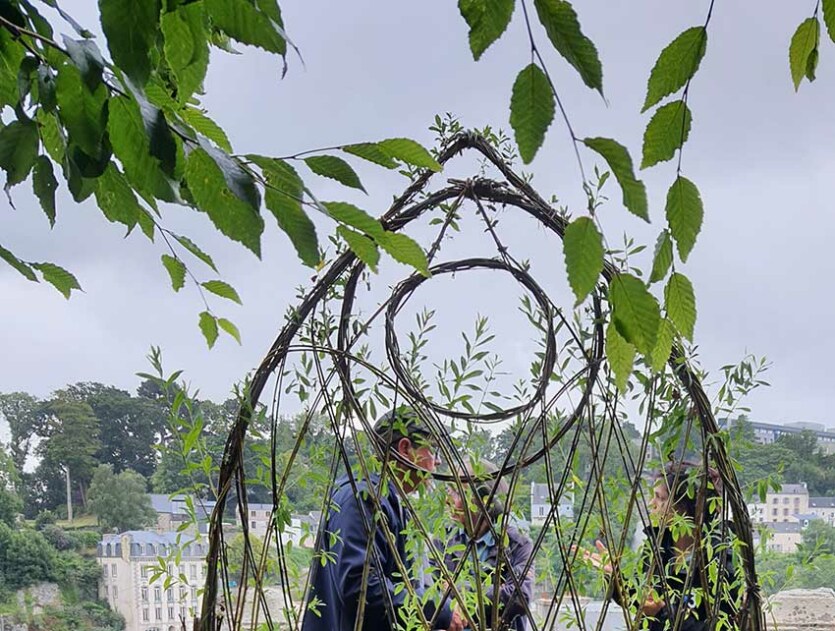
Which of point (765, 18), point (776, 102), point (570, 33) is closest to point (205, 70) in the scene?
point (570, 33)

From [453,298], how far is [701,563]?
449 mm

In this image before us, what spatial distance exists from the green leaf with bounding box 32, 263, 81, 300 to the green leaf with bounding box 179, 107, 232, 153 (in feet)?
0.81

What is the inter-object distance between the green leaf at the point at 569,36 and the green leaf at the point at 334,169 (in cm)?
15

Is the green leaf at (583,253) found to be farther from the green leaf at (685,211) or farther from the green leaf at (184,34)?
the green leaf at (184,34)

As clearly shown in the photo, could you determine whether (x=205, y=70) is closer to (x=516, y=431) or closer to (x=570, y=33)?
(x=570, y=33)

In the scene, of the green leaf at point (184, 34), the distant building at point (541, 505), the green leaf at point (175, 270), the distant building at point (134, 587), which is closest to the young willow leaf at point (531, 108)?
the green leaf at point (184, 34)

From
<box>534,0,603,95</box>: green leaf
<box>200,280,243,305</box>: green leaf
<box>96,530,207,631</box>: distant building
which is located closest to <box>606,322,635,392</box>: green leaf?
<box>534,0,603,95</box>: green leaf

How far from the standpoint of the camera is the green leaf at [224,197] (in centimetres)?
34


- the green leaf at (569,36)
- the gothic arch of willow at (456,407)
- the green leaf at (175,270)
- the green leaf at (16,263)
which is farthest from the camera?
the gothic arch of willow at (456,407)

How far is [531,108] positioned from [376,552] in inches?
28.8

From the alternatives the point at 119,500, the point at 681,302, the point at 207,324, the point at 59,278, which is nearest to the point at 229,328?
the point at 207,324

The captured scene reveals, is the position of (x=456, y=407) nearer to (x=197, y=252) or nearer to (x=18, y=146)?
(x=197, y=252)

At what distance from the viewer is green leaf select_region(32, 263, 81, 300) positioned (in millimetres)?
618

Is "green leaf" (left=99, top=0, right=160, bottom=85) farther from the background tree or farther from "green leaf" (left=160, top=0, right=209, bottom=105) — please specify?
the background tree
